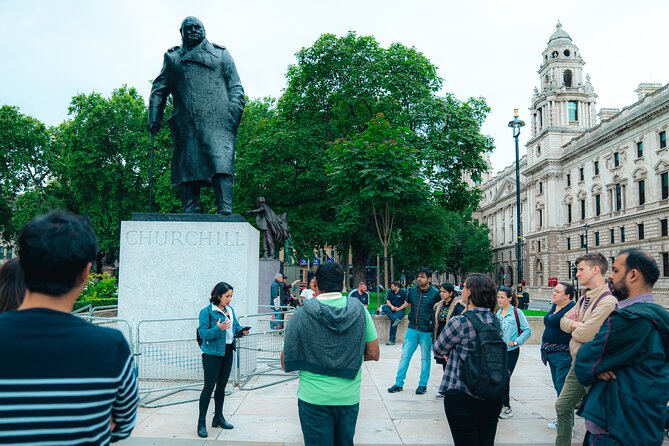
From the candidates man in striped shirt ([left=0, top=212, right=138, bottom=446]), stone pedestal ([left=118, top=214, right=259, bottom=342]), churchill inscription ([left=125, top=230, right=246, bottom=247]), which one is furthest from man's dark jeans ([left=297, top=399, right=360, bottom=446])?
churchill inscription ([left=125, top=230, right=246, bottom=247])

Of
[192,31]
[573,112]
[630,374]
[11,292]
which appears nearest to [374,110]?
[192,31]

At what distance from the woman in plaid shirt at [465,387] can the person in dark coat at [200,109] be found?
542 centimetres

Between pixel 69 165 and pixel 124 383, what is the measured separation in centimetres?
3887

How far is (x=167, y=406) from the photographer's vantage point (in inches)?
289

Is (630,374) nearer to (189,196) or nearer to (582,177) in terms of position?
(189,196)

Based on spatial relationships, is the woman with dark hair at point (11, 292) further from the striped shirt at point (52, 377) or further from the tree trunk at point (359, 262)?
the tree trunk at point (359, 262)

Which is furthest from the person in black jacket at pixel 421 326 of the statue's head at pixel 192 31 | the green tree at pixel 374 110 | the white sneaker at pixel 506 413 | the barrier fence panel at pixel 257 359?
the green tree at pixel 374 110

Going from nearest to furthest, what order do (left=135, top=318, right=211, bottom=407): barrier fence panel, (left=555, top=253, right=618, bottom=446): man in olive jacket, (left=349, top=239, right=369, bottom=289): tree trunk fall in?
(left=555, top=253, right=618, bottom=446): man in olive jacket, (left=135, top=318, right=211, bottom=407): barrier fence panel, (left=349, top=239, right=369, bottom=289): tree trunk

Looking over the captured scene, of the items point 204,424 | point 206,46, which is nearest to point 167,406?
point 204,424

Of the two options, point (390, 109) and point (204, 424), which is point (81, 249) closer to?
point (204, 424)

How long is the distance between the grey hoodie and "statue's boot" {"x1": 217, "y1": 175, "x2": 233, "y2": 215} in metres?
5.33

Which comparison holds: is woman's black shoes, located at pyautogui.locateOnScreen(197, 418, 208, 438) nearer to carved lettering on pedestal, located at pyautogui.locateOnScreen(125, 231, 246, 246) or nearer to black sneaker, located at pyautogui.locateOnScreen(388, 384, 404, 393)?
carved lettering on pedestal, located at pyautogui.locateOnScreen(125, 231, 246, 246)

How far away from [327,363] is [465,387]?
1.14 meters

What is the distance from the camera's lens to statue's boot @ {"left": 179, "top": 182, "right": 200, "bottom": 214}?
9.23 m
